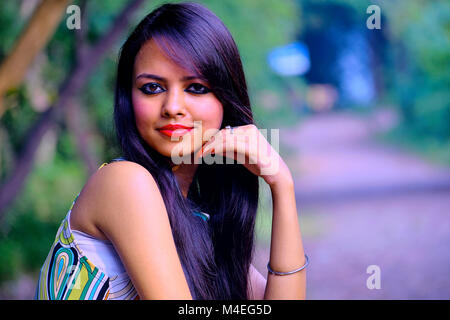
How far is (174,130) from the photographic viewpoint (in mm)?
1265

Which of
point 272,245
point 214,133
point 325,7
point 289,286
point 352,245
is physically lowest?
point 352,245

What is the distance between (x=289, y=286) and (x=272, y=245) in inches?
4.5

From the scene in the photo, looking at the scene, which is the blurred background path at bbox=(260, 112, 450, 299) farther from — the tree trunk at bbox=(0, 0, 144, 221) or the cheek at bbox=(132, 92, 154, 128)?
the cheek at bbox=(132, 92, 154, 128)

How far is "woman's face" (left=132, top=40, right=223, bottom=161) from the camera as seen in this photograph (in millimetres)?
1256

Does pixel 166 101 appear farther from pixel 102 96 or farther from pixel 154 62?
pixel 102 96

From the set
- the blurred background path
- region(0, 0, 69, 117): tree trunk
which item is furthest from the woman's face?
the blurred background path

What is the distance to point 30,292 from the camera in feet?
13.9

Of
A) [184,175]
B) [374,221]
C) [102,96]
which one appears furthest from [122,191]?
[374,221]

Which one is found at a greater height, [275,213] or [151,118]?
[151,118]

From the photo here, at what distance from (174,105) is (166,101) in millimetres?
30

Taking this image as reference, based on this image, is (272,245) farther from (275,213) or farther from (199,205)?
(199,205)

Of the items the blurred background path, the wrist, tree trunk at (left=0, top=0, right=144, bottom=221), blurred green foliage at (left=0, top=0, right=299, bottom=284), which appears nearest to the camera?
the wrist

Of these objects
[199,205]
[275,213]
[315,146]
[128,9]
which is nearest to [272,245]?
[275,213]

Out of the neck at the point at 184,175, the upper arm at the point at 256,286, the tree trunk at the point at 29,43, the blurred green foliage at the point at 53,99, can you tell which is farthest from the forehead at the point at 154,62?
the blurred green foliage at the point at 53,99
